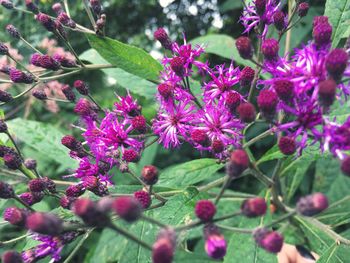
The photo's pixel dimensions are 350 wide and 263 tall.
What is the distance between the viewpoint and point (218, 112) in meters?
1.44

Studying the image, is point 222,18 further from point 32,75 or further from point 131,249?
point 131,249

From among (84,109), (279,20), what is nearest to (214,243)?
(84,109)

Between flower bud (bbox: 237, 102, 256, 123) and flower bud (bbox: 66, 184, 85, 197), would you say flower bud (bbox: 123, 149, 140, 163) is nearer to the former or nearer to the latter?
flower bud (bbox: 66, 184, 85, 197)

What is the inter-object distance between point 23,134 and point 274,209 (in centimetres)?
140

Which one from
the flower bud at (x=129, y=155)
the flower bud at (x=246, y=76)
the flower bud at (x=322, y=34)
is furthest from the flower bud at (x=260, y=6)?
the flower bud at (x=129, y=155)

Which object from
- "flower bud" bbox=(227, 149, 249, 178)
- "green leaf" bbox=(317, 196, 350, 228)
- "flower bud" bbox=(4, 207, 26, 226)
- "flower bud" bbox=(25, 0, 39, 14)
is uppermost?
"flower bud" bbox=(25, 0, 39, 14)

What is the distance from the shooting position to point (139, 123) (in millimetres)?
1519

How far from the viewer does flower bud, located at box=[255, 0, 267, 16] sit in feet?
5.08

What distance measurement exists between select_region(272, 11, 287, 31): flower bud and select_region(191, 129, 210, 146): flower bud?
521 mm

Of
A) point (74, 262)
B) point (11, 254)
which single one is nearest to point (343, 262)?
point (11, 254)

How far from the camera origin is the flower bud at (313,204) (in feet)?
3.23

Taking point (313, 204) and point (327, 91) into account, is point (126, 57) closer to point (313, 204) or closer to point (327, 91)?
point (327, 91)

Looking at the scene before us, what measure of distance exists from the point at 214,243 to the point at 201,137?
1.27 ft

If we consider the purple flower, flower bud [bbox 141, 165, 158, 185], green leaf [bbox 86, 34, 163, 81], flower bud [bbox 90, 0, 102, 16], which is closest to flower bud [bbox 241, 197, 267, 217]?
flower bud [bbox 141, 165, 158, 185]
